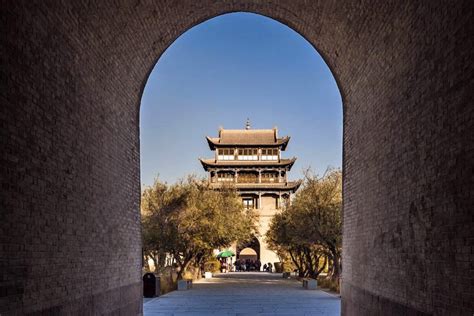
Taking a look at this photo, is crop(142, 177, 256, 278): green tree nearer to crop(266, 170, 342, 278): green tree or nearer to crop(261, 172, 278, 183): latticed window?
crop(266, 170, 342, 278): green tree

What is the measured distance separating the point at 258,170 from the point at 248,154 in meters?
2.53

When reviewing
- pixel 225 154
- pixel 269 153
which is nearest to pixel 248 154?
pixel 269 153

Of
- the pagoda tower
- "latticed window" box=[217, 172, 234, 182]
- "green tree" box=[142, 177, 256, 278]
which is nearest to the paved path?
"green tree" box=[142, 177, 256, 278]

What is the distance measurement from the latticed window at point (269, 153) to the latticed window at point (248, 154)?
0.94 meters

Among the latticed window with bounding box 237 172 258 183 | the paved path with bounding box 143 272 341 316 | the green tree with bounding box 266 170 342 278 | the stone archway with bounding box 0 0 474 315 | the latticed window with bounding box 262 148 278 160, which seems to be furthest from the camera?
the latticed window with bounding box 262 148 278 160

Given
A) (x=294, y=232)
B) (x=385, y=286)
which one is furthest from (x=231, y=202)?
(x=385, y=286)

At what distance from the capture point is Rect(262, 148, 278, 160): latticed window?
68.6m

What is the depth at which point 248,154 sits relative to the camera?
69062 millimetres

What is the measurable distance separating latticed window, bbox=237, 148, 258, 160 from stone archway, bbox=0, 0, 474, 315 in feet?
179

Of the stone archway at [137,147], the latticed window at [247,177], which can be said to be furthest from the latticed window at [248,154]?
the stone archway at [137,147]

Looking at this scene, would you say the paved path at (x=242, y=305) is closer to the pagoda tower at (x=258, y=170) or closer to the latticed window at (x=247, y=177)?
the pagoda tower at (x=258, y=170)

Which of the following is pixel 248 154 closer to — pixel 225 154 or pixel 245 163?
pixel 245 163

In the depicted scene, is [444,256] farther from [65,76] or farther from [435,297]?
[65,76]

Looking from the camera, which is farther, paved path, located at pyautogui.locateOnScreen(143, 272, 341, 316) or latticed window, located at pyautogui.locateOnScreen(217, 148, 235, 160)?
latticed window, located at pyautogui.locateOnScreen(217, 148, 235, 160)
